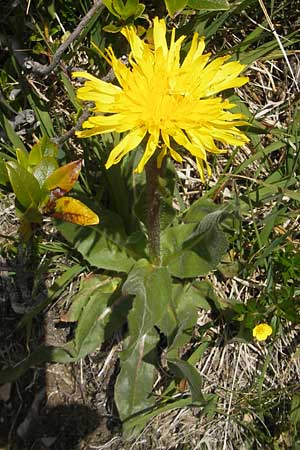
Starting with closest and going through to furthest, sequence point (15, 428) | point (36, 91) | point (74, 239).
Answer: point (74, 239) < point (36, 91) < point (15, 428)

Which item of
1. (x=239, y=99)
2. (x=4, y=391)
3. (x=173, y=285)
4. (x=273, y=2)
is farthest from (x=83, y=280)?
(x=273, y=2)

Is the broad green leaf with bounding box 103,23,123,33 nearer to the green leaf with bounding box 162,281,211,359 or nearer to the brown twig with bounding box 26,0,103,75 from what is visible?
the brown twig with bounding box 26,0,103,75

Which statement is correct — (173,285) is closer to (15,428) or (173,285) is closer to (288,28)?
(15,428)

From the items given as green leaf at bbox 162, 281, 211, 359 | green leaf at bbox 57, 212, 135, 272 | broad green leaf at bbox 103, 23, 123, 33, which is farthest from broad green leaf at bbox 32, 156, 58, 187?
green leaf at bbox 162, 281, 211, 359

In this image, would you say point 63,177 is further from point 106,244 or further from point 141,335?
point 141,335

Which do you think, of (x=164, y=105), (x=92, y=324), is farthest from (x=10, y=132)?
(x=164, y=105)
